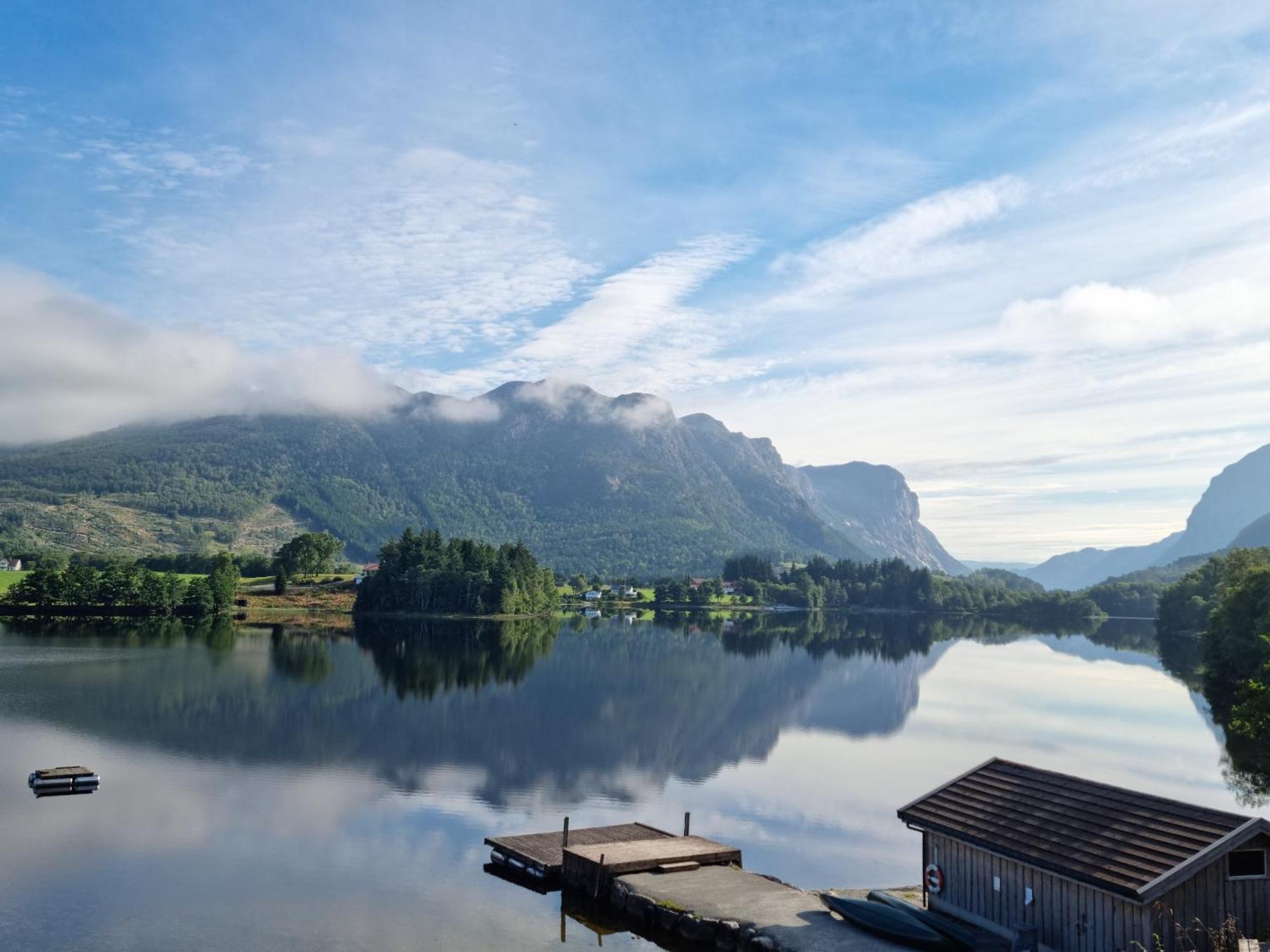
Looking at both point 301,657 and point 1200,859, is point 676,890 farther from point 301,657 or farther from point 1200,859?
point 301,657

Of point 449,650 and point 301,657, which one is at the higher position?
point 301,657

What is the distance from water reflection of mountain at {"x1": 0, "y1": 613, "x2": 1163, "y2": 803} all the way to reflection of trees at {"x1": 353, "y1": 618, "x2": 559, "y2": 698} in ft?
1.61

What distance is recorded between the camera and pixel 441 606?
184250 mm

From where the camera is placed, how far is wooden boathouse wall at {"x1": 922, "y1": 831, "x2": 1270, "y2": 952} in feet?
72.7

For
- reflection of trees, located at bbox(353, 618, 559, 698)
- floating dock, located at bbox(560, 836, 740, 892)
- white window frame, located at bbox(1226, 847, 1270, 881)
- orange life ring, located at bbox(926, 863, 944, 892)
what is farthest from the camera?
reflection of trees, located at bbox(353, 618, 559, 698)

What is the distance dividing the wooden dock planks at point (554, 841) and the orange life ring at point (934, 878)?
12.1 metres

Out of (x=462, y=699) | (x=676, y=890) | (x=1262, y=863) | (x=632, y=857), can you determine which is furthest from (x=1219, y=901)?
(x=462, y=699)

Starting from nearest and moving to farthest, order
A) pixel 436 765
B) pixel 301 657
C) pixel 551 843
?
pixel 551 843, pixel 436 765, pixel 301 657

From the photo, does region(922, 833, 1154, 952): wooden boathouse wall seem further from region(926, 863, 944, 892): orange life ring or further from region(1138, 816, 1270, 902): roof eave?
region(1138, 816, 1270, 902): roof eave

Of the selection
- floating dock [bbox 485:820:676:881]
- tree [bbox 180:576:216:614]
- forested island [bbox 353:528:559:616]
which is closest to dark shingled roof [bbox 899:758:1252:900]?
floating dock [bbox 485:820:676:881]

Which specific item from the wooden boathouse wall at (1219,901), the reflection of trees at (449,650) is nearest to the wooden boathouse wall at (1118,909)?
the wooden boathouse wall at (1219,901)

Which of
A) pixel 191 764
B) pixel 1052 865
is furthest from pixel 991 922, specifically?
pixel 191 764

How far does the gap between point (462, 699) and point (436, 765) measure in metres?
24.1

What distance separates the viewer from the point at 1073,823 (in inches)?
981
